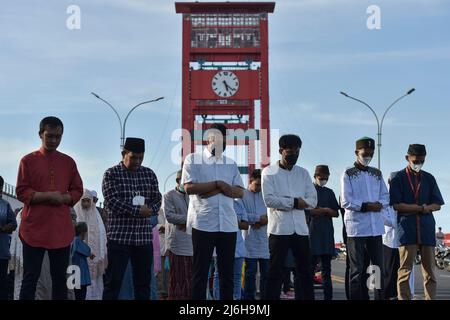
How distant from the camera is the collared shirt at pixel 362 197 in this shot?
867 centimetres

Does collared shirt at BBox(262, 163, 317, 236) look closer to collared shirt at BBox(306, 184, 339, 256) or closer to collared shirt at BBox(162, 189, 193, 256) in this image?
collared shirt at BBox(162, 189, 193, 256)

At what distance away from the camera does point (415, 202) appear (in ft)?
28.8

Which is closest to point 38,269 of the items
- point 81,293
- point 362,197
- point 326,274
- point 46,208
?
point 46,208

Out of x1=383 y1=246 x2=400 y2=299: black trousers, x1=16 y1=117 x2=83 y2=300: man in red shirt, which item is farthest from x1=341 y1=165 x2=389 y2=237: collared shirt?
x1=16 y1=117 x2=83 y2=300: man in red shirt

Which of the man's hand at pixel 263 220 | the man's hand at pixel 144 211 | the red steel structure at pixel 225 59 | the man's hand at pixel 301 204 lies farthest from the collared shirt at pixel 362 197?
the red steel structure at pixel 225 59

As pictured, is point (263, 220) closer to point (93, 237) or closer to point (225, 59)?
point (93, 237)

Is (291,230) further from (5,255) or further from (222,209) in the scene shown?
(5,255)

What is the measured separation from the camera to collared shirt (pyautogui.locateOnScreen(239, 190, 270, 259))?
10547mm

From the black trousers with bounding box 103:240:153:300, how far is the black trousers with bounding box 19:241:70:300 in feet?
1.64

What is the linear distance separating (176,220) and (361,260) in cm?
220

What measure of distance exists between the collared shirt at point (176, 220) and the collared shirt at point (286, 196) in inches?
63.3

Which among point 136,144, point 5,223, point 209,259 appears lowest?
point 209,259

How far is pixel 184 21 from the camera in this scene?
45.7 meters

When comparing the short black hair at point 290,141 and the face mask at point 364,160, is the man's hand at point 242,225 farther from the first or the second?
the short black hair at point 290,141
